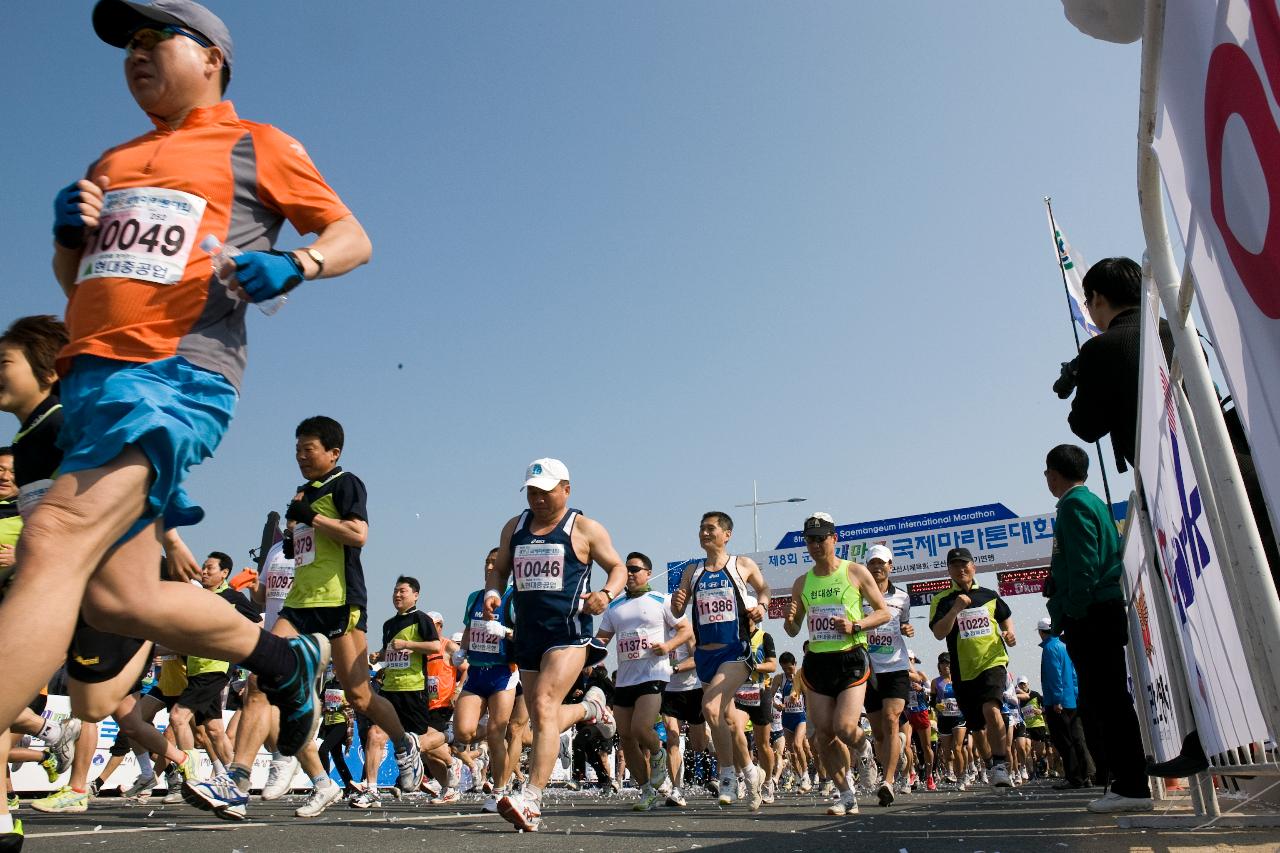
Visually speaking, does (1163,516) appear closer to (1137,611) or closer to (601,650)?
(1137,611)

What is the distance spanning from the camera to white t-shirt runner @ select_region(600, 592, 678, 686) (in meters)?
10.0

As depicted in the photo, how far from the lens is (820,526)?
8.30 meters

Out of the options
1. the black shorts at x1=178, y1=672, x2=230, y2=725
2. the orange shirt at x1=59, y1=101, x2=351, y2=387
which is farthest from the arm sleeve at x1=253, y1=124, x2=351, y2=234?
the black shorts at x1=178, y1=672, x2=230, y2=725

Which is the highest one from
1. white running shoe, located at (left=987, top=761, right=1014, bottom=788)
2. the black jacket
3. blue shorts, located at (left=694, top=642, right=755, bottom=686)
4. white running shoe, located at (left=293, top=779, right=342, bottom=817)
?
the black jacket

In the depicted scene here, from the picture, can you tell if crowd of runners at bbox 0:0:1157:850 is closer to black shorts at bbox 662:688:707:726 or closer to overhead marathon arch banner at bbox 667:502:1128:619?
black shorts at bbox 662:688:707:726

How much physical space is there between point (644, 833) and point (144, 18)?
449 centimetres

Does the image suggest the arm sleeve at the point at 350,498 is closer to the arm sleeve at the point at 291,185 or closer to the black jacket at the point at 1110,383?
the arm sleeve at the point at 291,185

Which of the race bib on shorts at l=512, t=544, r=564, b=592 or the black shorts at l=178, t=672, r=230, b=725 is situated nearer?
the race bib on shorts at l=512, t=544, r=564, b=592

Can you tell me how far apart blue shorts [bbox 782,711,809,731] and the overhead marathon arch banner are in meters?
12.2

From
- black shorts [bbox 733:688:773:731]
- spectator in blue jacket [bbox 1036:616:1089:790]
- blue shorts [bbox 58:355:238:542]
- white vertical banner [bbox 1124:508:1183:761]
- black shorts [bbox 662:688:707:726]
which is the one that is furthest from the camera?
black shorts [bbox 733:688:773:731]

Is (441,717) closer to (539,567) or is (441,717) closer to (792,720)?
(539,567)

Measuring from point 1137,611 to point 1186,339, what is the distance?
3.46 meters

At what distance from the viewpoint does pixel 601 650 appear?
6691 millimetres

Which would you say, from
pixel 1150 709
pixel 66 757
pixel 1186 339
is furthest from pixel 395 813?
pixel 1186 339
